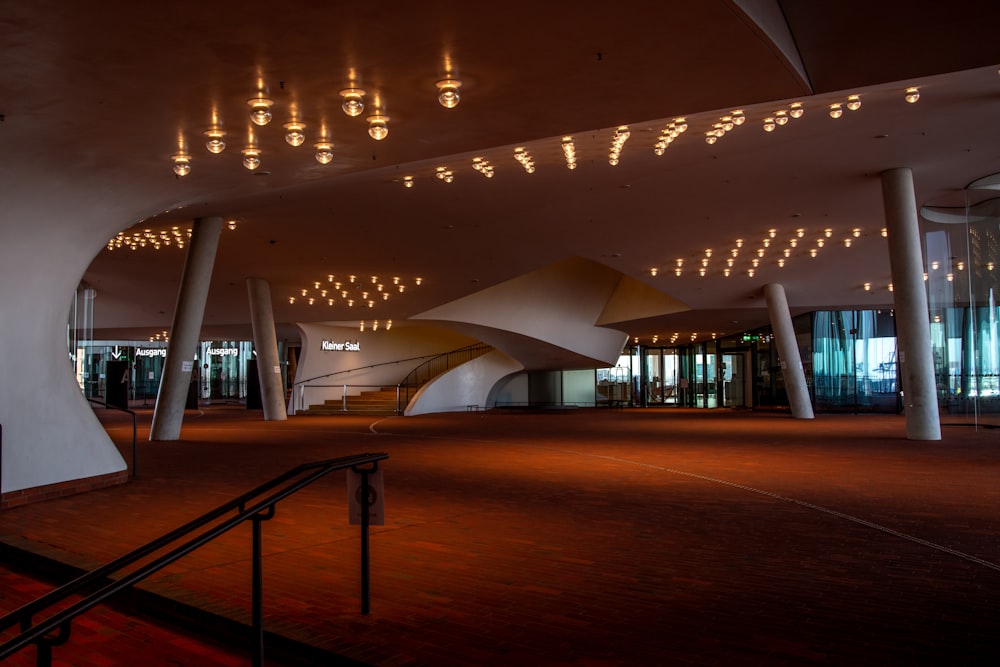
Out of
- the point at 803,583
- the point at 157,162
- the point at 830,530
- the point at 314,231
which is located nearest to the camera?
the point at 803,583

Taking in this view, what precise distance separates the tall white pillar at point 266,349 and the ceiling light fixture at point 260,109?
64.0 ft

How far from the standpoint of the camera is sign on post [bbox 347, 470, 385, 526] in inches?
197

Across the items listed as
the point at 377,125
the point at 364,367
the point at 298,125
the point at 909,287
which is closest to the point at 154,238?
the point at 298,125

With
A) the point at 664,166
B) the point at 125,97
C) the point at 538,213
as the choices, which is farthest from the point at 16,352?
the point at 538,213

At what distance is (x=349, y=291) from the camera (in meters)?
28.8

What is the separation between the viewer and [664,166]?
16.0 m

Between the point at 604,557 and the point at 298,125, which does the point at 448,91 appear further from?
the point at 604,557

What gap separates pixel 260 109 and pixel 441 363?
30624mm

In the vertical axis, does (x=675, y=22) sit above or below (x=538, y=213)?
below

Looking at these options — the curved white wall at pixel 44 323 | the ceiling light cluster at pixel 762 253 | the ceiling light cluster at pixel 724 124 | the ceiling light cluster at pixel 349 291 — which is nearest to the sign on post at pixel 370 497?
the curved white wall at pixel 44 323

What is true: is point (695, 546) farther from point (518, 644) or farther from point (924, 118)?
point (924, 118)

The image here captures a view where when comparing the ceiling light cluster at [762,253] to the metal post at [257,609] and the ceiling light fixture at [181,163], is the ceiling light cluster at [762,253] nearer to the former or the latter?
the ceiling light fixture at [181,163]

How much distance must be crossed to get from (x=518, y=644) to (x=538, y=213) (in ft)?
53.4

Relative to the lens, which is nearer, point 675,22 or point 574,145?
point 675,22
